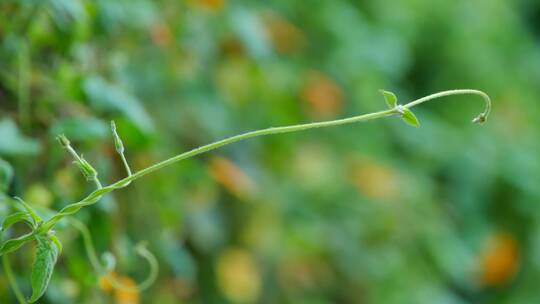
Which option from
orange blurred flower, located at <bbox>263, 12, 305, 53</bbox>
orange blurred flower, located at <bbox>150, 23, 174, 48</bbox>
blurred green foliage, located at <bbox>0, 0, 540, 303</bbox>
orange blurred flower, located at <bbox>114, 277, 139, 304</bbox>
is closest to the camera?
blurred green foliage, located at <bbox>0, 0, 540, 303</bbox>

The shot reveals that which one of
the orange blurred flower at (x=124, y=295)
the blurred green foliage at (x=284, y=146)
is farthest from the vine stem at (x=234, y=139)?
the orange blurred flower at (x=124, y=295)

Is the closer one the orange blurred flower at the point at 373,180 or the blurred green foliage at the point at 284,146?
the blurred green foliage at the point at 284,146

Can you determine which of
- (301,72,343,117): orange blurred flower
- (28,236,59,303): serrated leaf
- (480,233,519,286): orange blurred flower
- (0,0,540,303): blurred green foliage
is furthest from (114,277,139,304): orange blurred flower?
(480,233,519,286): orange blurred flower

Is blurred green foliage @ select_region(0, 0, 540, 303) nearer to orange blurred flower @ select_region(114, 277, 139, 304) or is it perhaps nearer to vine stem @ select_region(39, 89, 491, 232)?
orange blurred flower @ select_region(114, 277, 139, 304)

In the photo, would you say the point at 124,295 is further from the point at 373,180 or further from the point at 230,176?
the point at 373,180

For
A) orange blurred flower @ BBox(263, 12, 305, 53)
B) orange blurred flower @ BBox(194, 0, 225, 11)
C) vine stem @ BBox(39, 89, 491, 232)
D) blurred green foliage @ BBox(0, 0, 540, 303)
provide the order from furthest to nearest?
orange blurred flower @ BBox(263, 12, 305, 53), orange blurred flower @ BBox(194, 0, 225, 11), blurred green foliage @ BBox(0, 0, 540, 303), vine stem @ BBox(39, 89, 491, 232)

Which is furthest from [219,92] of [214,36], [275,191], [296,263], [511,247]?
[511,247]

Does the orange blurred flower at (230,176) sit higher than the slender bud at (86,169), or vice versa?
the orange blurred flower at (230,176)

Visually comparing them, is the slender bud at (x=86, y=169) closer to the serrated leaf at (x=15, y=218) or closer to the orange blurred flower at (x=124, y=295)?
the serrated leaf at (x=15, y=218)
